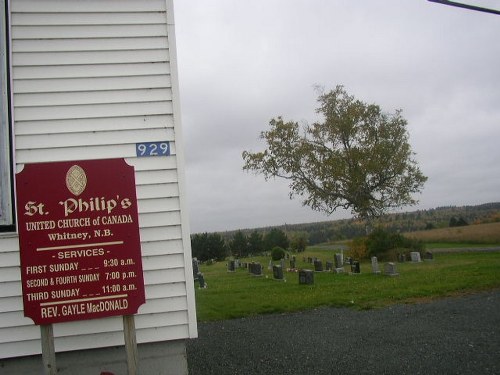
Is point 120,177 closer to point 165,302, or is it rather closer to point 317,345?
point 165,302

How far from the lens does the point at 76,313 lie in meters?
4.22

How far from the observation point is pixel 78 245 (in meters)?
4.25

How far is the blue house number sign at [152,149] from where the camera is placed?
5270 millimetres

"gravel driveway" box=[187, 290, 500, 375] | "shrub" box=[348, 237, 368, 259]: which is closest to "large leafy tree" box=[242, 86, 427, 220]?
"shrub" box=[348, 237, 368, 259]

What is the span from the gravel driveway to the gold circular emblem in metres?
3.41

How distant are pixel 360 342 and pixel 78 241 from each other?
5413 mm

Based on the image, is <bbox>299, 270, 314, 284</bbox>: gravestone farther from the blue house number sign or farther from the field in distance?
the field in distance

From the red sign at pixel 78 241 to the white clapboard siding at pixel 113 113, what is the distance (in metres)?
0.75

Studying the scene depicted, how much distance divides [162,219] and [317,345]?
4.07 metres

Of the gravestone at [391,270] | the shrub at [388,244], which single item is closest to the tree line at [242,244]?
the shrub at [388,244]

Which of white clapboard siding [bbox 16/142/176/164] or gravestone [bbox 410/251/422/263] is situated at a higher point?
white clapboard siding [bbox 16/142/176/164]

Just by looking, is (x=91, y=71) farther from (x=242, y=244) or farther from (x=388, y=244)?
(x=242, y=244)

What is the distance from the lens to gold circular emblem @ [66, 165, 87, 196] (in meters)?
4.36

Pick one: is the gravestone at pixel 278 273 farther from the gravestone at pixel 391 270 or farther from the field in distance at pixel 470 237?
the field in distance at pixel 470 237
